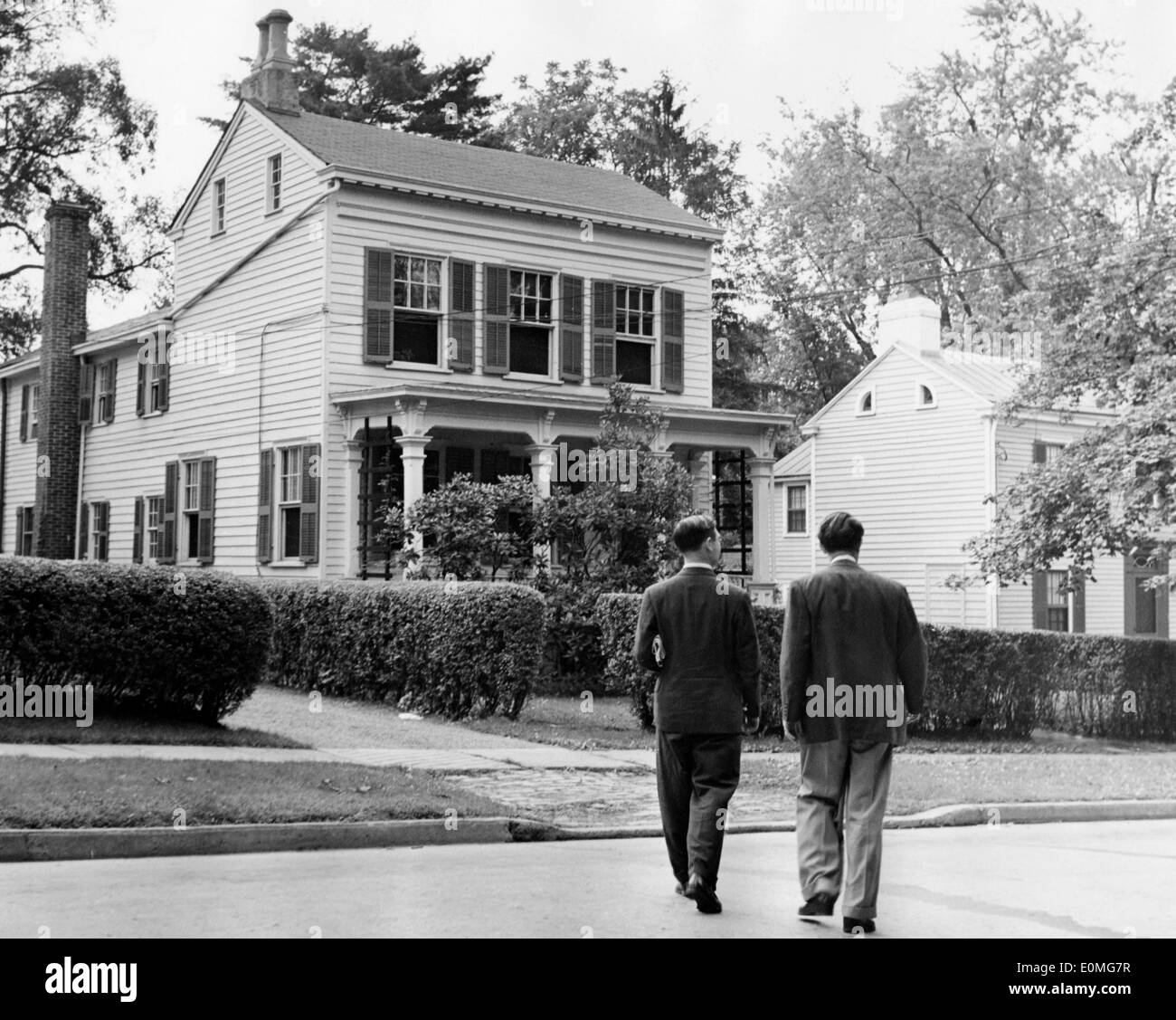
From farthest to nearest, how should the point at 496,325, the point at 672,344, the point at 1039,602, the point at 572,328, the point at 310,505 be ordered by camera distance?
the point at 1039,602 → the point at 672,344 → the point at 572,328 → the point at 496,325 → the point at 310,505

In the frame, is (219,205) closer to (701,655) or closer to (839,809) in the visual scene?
(701,655)

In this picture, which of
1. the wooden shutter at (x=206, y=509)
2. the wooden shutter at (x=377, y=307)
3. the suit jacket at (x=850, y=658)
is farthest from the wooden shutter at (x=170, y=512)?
the suit jacket at (x=850, y=658)

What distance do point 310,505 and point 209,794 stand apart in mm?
14177

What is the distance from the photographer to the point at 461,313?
2544cm

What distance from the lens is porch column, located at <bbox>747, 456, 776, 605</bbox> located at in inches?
1039

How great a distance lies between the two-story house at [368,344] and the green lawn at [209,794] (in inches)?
421

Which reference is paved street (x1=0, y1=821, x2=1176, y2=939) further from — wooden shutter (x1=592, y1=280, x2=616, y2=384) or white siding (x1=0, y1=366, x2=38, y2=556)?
white siding (x1=0, y1=366, x2=38, y2=556)

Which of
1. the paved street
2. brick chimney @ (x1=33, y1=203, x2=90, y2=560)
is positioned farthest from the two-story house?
the paved street

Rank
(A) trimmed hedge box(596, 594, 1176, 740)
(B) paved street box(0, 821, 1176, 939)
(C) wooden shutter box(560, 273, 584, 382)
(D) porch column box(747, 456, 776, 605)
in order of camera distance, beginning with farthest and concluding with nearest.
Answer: (C) wooden shutter box(560, 273, 584, 382)
(D) porch column box(747, 456, 776, 605)
(A) trimmed hedge box(596, 594, 1176, 740)
(B) paved street box(0, 821, 1176, 939)

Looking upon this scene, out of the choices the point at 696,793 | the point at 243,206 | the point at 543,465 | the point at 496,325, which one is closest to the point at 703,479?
the point at 496,325

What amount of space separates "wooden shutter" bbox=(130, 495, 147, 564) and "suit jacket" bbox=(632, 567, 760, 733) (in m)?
23.0

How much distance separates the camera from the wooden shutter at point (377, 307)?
80.3 feet

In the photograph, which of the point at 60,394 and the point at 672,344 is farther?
the point at 60,394

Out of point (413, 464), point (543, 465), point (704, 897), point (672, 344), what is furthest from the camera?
point (672, 344)
